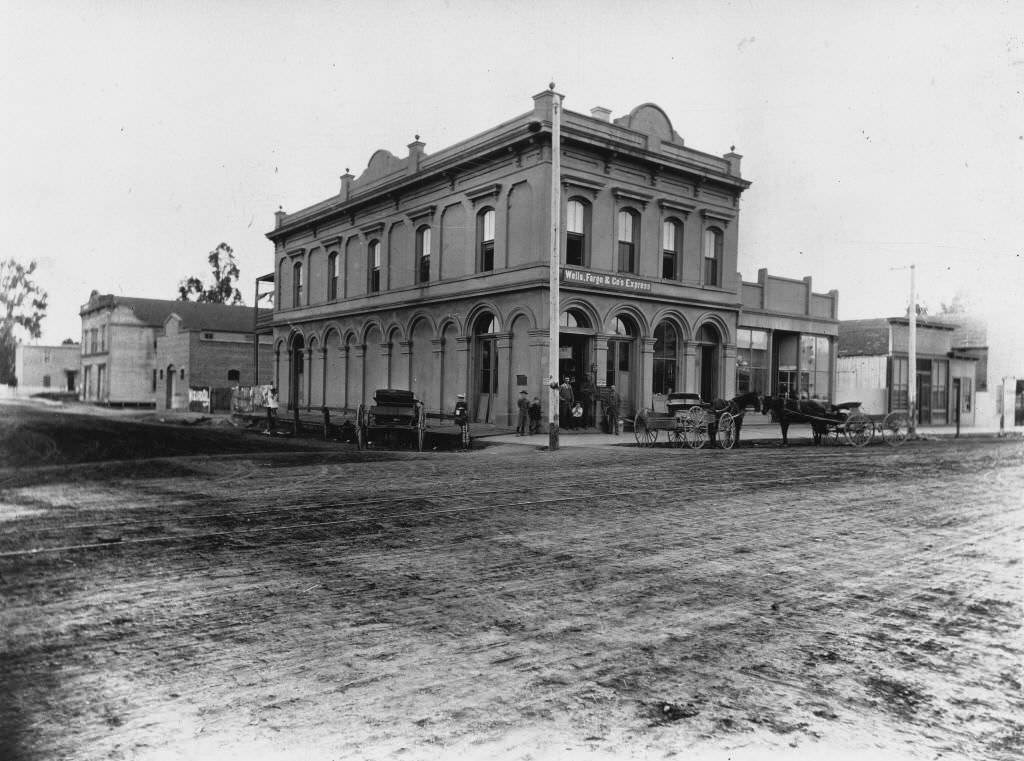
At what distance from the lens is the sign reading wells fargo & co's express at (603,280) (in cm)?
2486

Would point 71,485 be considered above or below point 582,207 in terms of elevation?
below

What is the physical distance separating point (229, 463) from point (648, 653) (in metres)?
12.5

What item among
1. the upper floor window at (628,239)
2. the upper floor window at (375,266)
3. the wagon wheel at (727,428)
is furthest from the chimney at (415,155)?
the wagon wheel at (727,428)

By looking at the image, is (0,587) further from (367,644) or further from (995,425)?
(995,425)

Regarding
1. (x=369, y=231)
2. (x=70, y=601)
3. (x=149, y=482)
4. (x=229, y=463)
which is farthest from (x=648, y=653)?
(x=369, y=231)

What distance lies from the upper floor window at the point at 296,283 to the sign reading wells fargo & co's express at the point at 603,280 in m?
21.1

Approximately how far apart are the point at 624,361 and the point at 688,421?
7655mm

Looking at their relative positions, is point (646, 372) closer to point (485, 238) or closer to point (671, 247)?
point (671, 247)

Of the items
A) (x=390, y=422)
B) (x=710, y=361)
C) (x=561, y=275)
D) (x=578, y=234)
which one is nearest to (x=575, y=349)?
(x=561, y=275)

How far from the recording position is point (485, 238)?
90.8 ft

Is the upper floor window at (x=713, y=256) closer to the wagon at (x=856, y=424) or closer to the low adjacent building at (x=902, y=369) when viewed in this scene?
the wagon at (x=856, y=424)

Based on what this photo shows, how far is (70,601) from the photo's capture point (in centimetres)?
535

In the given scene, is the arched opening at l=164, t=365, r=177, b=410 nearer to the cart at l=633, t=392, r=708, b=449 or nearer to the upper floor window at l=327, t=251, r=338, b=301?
the upper floor window at l=327, t=251, r=338, b=301

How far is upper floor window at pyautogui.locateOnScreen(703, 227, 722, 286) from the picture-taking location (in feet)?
98.9
